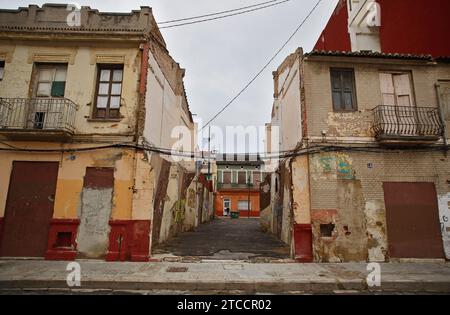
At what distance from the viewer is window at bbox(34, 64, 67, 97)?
10.0 m

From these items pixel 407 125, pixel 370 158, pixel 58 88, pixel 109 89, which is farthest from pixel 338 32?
pixel 58 88

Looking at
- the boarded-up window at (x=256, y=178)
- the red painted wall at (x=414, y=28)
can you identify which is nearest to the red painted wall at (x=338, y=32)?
the red painted wall at (x=414, y=28)

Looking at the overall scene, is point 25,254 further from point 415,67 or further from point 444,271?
point 415,67

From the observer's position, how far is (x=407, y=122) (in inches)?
392

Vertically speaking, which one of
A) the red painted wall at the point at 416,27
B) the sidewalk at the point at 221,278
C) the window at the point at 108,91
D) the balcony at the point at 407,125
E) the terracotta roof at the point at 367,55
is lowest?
the sidewalk at the point at 221,278

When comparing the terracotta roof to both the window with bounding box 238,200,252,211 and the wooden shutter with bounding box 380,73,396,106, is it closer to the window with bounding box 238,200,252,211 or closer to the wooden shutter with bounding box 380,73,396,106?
the wooden shutter with bounding box 380,73,396,106

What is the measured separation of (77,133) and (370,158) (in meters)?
10.6

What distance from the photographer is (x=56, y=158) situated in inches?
375

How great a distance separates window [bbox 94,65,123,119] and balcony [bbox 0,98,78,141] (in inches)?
33.8

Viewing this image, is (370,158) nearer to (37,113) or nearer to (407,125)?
(407,125)

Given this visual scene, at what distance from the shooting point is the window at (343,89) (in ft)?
33.7

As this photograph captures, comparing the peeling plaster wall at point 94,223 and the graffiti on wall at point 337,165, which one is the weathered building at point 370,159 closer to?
the graffiti on wall at point 337,165

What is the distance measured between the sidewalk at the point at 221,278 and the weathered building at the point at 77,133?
1.11m
